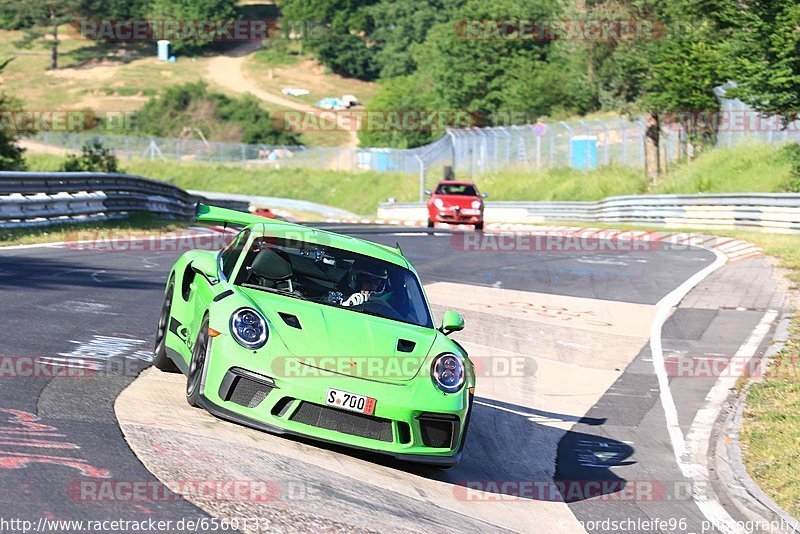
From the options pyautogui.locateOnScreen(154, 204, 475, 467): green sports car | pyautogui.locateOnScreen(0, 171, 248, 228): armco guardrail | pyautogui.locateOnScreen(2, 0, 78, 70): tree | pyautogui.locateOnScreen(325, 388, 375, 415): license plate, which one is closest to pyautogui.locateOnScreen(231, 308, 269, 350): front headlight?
pyautogui.locateOnScreen(154, 204, 475, 467): green sports car

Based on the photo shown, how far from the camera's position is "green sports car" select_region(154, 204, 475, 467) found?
22.9 ft

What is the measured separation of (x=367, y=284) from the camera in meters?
8.41

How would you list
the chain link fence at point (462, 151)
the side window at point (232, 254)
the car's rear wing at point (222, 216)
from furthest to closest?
the chain link fence at point (462, 151), the car's rear wing at point (222, 216), the side window at point (232, 254)

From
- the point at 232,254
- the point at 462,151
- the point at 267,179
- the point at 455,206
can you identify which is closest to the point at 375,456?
the point at 232,254

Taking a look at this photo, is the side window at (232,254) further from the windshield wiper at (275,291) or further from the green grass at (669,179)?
the green grass at (669,179)

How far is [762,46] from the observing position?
3027 cm

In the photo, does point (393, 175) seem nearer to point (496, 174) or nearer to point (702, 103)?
point (496, 174)

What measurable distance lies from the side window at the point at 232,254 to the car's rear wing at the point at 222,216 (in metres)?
0.28

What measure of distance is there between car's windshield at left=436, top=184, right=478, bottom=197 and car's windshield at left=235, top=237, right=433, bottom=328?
26.3 metres

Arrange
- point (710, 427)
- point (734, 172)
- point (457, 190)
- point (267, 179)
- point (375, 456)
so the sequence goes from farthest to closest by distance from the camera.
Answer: point (267, 179) → point (734, 172) → point (457, 190) → point (710, 427) → point (375, 456)

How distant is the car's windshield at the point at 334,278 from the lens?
8.14m

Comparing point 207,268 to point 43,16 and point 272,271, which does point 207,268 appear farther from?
point 43,16

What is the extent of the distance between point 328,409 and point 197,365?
1.02 m

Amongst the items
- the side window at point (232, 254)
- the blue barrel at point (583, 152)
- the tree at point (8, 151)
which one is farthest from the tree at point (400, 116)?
the side window at point (232, 254)
